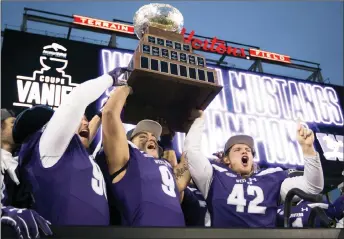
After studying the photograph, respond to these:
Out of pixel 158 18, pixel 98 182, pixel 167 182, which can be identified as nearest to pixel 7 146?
pixel 98 182

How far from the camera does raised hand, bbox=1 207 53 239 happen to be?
92cm

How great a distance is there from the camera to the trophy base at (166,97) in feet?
5.32

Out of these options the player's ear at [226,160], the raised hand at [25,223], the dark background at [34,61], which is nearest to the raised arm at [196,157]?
the player's ear at [226,160]

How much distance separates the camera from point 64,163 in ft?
4.55

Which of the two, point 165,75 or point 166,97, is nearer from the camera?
point 165,75

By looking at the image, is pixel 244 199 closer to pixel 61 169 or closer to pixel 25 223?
pixel 61 169

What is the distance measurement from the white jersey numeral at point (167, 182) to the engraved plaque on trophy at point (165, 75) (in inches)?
11.9

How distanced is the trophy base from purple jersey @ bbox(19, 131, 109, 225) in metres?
0.42

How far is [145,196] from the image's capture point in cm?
146

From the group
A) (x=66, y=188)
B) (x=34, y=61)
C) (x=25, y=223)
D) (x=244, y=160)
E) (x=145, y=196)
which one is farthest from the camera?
(x=34, y=61)

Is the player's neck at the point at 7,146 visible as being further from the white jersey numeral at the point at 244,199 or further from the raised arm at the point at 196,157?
the white jersey numeral at the point at 244,199

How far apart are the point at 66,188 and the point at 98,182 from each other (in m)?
0.12

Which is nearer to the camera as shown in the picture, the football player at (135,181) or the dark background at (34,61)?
the football player at (135,181)

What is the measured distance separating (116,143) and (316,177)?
937mm
